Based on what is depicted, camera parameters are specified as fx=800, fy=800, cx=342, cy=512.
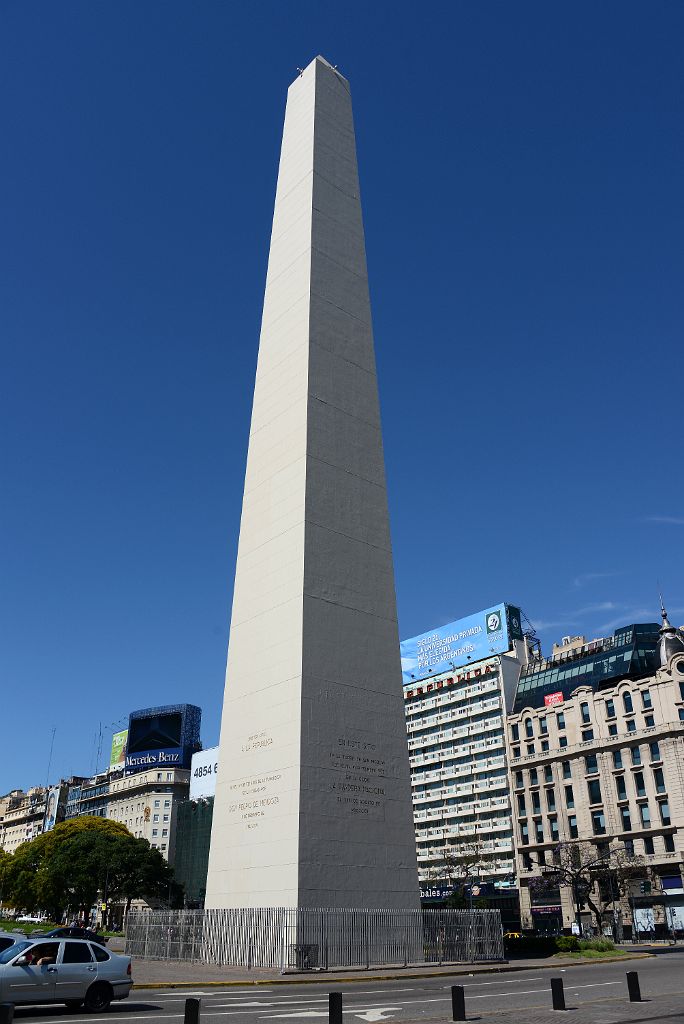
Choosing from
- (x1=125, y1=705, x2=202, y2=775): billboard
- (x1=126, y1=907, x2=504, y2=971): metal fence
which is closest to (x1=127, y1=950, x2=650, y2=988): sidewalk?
(x1=126, y1=907, x2=504, y2=971): metal fence

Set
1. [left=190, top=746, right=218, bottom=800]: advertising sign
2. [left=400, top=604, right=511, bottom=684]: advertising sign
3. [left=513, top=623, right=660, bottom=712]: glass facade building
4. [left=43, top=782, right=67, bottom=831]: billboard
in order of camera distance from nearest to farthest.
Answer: [left=513, top=623, right=660, bottom=712]: glass facade building, [left=400, top=604, right=511, bottom=684]: advertising sign, [left=190, top=746, right=218, bottom=800]: advertising sign, [left=43, top=782, right=67, bottom=831]: billboard

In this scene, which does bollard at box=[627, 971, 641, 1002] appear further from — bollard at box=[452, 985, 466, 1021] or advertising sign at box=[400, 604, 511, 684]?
advertising sign at box=[400, 604, 511, 684]

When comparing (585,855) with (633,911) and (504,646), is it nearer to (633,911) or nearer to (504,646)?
(633,911)

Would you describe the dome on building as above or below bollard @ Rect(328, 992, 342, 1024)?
above

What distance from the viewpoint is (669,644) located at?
78062 mm

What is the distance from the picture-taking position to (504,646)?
314 ft

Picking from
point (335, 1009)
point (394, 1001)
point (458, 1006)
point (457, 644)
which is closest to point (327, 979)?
point (394, 1001)

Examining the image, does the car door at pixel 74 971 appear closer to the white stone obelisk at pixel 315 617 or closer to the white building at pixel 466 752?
the white stone obelisk at pixel 315 617

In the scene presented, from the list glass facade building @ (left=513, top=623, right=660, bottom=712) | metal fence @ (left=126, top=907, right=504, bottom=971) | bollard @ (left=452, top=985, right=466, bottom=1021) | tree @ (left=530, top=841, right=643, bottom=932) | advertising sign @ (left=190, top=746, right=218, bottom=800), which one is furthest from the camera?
advertising sign @ (left=190, top=746, right=218, bottom=800)

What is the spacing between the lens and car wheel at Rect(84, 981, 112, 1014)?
14719 millimetres

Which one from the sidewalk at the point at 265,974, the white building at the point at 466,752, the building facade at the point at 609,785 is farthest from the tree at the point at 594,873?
the sidewalk at the point at 265,974

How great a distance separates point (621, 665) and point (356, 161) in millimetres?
60043

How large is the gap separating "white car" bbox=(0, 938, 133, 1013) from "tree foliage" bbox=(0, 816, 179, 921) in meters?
74.8

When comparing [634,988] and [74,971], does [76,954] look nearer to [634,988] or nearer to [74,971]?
[74,971]
